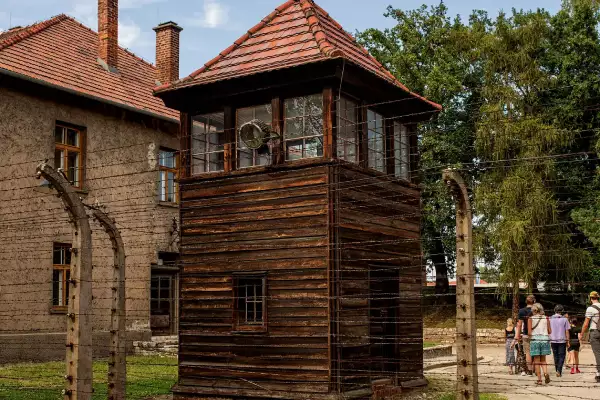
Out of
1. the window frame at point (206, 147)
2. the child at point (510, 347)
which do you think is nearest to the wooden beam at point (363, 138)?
the window frame at point (206, 147)

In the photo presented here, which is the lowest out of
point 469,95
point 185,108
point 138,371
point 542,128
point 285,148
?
point 138,371

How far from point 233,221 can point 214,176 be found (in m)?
1.00

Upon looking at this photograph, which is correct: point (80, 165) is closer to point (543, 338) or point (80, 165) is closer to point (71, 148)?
point (71, 148)

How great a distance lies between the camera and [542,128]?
110 ft

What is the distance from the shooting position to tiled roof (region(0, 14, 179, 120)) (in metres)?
22.5

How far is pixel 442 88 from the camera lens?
37781 mm

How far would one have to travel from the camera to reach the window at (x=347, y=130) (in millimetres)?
14453

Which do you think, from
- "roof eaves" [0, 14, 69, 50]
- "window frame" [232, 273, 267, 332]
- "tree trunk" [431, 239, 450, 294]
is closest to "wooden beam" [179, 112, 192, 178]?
"window frame" [232, 273, 267, 332]

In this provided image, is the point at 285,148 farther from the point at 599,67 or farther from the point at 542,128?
the point at 599,67

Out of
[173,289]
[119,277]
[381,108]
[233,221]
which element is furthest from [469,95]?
[119,277]

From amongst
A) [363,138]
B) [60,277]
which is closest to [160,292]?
[60,277]

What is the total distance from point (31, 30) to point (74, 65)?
5.82ft

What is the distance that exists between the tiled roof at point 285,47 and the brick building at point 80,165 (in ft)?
14.1

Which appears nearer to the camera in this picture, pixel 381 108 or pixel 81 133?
pixel 381 108
